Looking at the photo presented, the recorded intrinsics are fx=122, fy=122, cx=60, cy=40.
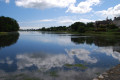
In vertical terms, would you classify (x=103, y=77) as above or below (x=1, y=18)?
below

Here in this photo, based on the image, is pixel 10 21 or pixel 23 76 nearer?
pixel 23 76

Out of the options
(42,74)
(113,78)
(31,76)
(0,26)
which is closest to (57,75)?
(42,74)

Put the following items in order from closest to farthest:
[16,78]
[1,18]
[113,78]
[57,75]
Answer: [113,78]
[16,78]
[57,75]
[1,18]

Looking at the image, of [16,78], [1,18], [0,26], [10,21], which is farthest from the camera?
[10,21]

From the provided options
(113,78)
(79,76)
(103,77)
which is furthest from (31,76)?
(113,78)

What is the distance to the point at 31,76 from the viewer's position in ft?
25.6

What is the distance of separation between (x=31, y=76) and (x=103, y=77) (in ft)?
14.5

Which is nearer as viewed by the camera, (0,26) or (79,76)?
(79,76)

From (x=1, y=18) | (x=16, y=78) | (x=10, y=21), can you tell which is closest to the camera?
(x=16, y=78)

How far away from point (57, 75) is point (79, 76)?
1.44 m

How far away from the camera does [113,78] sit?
6.81m

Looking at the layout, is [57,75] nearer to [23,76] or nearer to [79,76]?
[79,76]

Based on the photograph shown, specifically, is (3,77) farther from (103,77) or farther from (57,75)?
(103,77)

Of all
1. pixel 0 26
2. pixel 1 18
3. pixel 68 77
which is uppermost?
pixel 1 18
